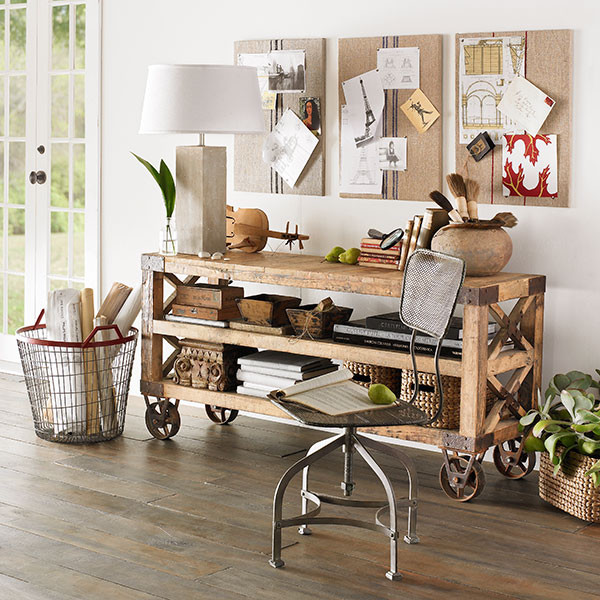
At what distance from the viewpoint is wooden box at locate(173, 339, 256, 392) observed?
4.12 meters

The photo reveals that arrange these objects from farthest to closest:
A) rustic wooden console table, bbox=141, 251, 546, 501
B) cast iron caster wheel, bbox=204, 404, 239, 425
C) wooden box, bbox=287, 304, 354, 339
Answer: cast iron caster wheel, bbox=204, 404, 239, 425 → wooden box, bbox=287, 304, 354, 339 → rustic wooden console table, bbox=141, 251, 546, 501

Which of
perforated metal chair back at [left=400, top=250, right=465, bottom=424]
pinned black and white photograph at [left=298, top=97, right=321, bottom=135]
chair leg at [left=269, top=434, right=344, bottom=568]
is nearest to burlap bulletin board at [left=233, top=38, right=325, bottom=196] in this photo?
pinned black and white photograph at [left=298, top=97, right=321, bottom=135]

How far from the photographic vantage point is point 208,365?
4148mm

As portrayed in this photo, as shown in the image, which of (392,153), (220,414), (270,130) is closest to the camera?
(392,153)

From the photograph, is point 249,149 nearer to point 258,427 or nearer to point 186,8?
point 186,8

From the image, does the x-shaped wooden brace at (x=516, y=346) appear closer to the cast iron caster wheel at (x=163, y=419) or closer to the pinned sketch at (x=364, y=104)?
the pinned sketch at (x=364, y=104)

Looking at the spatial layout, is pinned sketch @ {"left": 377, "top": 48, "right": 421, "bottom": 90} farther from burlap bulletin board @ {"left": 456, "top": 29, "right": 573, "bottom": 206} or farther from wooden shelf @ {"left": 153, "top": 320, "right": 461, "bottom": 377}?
wooden shelf @ {"left": 153, "top": 320, "right": 461, "bottom": 377}

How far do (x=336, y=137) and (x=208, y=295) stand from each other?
2.75 feet

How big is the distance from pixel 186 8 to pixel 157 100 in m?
0.85

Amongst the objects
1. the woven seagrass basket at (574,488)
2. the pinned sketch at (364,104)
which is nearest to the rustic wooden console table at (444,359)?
the woven seagrass basket at (574,488)

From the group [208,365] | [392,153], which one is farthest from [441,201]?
[208,365]

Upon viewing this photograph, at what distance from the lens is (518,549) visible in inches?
123

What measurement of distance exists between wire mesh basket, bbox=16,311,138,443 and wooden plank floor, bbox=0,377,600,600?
10 cm

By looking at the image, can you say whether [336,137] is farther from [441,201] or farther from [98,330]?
[98,330]
